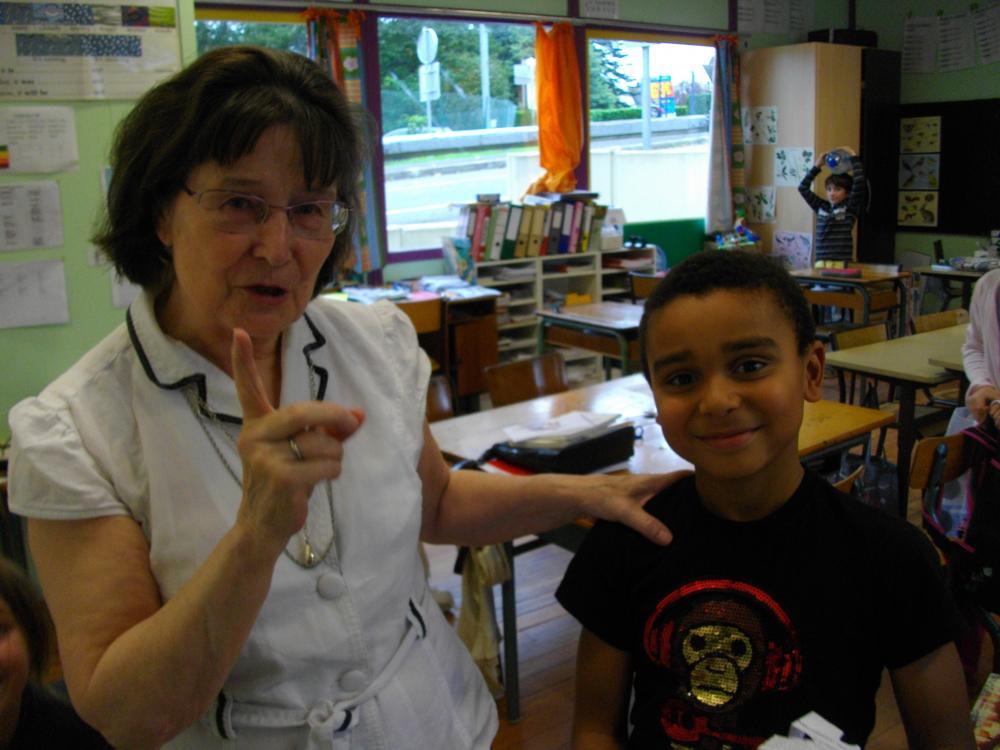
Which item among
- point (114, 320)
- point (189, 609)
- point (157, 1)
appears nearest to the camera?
point (189, 609)

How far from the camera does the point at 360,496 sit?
1.10 m

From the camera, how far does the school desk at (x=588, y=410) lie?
2.45 m

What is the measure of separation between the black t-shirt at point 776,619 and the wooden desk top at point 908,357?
2.50 meters

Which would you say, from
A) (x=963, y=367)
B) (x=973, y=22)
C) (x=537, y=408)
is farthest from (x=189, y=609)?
(x=973, y=22)

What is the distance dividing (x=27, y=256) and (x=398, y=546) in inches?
88.0

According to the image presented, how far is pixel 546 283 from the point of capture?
657 cm

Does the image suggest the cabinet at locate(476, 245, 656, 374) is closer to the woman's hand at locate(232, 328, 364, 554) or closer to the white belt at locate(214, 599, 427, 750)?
the white belt at locate(214, 599, 427, 750)

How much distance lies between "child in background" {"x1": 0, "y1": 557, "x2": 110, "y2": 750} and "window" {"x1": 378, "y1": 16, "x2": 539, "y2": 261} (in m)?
4.93

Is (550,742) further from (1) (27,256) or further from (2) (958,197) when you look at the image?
(2) (958,197)

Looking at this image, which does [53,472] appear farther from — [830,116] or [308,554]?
[830,116]

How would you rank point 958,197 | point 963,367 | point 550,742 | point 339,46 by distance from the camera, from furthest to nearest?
point 958,197 → point 339,46 → point 963,367 → point 550,742

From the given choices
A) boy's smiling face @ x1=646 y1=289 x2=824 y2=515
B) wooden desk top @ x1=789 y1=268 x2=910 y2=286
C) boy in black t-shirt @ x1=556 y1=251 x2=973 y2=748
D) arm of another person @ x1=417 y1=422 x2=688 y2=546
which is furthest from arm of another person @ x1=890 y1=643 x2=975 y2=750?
wooden desk top @ x1=789 y1=268 x2=910 y2=286

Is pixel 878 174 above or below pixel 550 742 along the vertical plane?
above


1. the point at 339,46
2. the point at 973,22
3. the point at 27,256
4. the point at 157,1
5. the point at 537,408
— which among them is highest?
the point at 973,22
